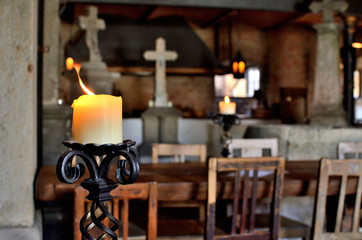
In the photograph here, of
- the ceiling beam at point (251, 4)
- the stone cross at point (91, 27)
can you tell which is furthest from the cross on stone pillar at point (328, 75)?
the stone cross at point (91, 27)

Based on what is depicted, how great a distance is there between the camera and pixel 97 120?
0.89 metres

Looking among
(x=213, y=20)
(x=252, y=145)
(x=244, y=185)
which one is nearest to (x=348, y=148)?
(x=252, y=145)

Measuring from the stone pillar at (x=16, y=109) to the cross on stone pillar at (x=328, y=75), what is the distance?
4306mm

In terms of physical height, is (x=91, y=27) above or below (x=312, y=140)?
above

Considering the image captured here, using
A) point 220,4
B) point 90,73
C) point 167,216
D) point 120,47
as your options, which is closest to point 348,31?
point 220,4

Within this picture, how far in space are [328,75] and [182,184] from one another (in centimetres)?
375

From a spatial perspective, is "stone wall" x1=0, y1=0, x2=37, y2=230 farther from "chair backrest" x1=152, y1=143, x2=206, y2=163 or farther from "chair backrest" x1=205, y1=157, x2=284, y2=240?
"chair backrest" x1=152, y1=143, x2=206, y2=163

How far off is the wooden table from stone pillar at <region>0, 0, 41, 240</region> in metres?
0.18

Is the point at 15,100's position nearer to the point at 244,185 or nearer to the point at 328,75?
the point at 244,185

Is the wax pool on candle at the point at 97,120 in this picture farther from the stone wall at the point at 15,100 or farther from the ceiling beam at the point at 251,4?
Answer: the ceiling beam at the point at 251,4

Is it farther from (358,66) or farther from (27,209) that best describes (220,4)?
(358,66)

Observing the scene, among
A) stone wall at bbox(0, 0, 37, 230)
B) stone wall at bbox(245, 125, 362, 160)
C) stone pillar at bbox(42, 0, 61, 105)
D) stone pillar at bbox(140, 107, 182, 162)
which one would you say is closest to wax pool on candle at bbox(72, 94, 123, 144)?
stone wall at bbox(0, 0, 37, 230)

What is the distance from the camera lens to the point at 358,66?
11.6 m

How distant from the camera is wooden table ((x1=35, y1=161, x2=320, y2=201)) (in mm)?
1995
